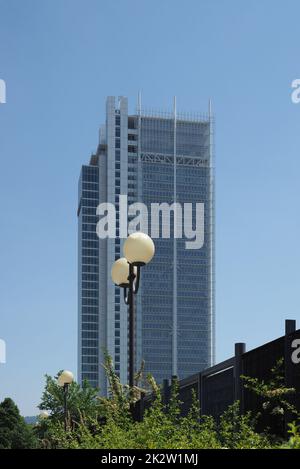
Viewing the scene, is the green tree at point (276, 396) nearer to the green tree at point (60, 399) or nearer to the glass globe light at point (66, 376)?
the glass globe light at point (66, 376)

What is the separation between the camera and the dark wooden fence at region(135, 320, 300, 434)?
11281mm

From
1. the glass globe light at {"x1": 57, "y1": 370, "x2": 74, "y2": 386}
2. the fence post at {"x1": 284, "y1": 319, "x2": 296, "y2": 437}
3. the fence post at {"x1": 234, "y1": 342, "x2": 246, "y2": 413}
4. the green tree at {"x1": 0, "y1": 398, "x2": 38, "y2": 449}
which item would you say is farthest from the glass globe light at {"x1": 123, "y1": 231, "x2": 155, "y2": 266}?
the green tree at {"x1": 0, "y1": 398, "x2": 38, "y2": 449}

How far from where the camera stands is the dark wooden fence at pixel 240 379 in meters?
11.3

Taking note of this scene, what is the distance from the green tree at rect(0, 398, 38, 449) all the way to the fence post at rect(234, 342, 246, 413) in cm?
4989

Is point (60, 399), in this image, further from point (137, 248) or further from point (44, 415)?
point (137, 248)

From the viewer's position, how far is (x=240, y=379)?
42.5 feet

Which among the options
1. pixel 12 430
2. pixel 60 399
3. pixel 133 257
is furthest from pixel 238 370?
pixel 12 430

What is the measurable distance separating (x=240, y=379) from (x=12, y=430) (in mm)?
56506

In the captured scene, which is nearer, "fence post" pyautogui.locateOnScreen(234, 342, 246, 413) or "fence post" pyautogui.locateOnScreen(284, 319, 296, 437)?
"fence post" pyautogui.locateOnScreen(284, 319, 296, 437)

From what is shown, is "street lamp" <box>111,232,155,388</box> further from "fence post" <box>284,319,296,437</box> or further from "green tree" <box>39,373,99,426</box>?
"green tree" <box>39,373,99,426</box>

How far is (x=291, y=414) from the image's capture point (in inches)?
443
